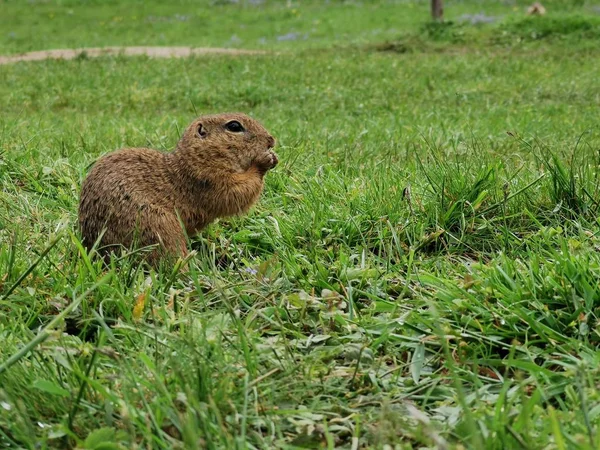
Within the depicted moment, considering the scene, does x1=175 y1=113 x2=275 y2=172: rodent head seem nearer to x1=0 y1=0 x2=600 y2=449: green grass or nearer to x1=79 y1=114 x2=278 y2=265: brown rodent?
x1=79 y1=114 x2=278 y2=265: brown rodent

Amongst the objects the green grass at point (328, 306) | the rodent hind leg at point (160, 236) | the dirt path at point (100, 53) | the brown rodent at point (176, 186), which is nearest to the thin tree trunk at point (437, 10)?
the dirt path at point (100, 53)

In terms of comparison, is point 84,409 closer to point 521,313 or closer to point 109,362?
point 109,362

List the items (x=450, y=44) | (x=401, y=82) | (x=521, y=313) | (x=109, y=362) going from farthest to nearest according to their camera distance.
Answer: (x=450, y=44) → (x=401, y=82) → (x=521, y=313) → (x=109, y=362)

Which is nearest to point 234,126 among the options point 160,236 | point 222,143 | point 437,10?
point 222,143

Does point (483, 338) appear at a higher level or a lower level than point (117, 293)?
lower

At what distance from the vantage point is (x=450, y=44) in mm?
15797

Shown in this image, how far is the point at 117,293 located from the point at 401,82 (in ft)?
27.6

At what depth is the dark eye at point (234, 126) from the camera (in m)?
3.61

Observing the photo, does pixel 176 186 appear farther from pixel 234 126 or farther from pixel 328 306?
pixel 328 306

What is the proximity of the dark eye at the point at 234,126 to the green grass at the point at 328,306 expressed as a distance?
47 centimetres

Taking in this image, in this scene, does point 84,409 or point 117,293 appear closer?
point 84,409

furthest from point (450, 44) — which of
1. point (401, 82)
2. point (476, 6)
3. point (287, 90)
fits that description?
point (476, 6)

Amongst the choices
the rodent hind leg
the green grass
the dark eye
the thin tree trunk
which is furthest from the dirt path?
the rodent hind leg

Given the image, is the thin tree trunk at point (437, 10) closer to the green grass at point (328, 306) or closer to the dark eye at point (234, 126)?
the green grass at point (328, 306)
